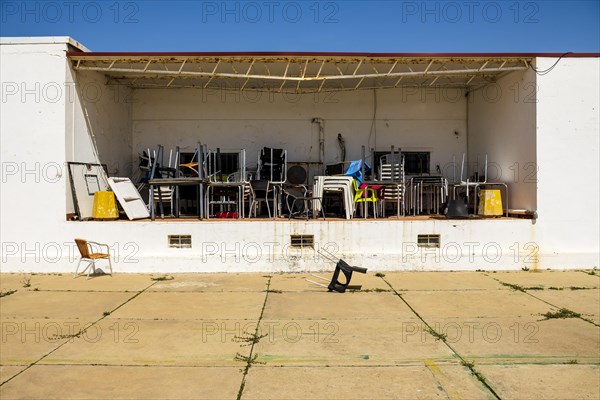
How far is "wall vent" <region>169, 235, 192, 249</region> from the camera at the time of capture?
882 centimetres

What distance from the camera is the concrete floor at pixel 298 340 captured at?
3.99 m

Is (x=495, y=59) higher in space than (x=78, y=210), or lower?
higher

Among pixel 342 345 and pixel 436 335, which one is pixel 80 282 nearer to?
pixel 342 345

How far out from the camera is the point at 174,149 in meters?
11.9

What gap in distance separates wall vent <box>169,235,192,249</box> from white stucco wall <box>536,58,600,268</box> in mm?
6077

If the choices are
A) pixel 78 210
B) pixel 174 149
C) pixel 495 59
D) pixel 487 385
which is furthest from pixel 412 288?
pixel 174 149

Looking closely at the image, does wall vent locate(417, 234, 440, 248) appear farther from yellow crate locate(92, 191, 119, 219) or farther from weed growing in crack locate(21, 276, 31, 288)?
weed growing in crack locate(21, 276, 31, 288)

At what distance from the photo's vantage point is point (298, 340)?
5.12 meters

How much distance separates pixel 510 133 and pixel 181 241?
654cm

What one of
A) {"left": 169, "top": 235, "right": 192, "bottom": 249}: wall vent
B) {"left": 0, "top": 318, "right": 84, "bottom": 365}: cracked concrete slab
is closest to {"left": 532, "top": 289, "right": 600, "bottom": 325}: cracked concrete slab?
{"left": 169, "top": 235, "right": 192, "bottom": 249}: wall vent

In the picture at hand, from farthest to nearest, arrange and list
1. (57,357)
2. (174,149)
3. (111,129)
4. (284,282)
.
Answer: (174,149)
(111,129)
(284,282)
(57,357)

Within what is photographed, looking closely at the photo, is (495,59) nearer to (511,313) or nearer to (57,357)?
(511,313)

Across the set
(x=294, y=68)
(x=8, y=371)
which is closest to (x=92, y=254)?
(x=8, y=371)

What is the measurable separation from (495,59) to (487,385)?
658cm
